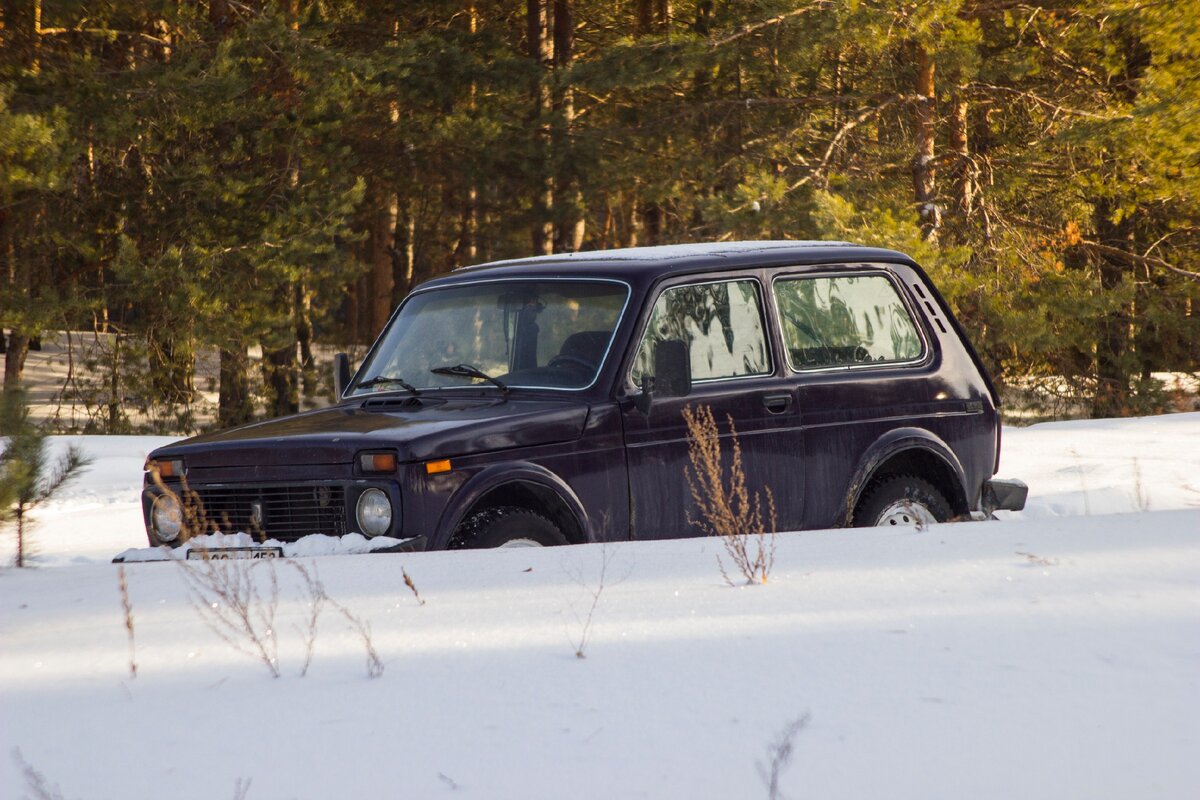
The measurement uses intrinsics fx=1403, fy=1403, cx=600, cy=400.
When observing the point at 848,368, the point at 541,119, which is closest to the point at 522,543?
the point at 848,368

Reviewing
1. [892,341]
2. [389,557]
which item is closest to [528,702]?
[389,557]

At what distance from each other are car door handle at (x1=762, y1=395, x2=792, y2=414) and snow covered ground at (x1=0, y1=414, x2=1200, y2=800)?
44.5 inches

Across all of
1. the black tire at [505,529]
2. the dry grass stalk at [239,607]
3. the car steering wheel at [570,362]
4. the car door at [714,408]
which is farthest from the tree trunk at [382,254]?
the dry grass stalk at [239,607]

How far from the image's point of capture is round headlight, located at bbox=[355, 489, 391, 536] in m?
5.54

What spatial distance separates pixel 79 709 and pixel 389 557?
1.60m

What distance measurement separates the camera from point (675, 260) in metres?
6.59

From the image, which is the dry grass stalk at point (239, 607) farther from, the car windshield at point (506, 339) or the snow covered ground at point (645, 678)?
the car windshield at point (506, 339)

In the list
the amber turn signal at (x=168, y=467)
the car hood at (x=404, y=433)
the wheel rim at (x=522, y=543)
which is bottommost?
the wheel rim at (x=522, y=543)

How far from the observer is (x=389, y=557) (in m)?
5.28

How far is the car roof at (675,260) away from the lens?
6523 mm

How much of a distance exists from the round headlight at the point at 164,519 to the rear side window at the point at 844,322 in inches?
116

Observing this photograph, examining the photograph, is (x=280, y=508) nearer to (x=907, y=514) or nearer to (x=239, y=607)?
(x=239, y=607)

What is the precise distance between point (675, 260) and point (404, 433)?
1.71m

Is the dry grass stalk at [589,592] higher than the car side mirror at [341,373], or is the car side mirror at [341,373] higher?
the car side mirror at [341,373]
